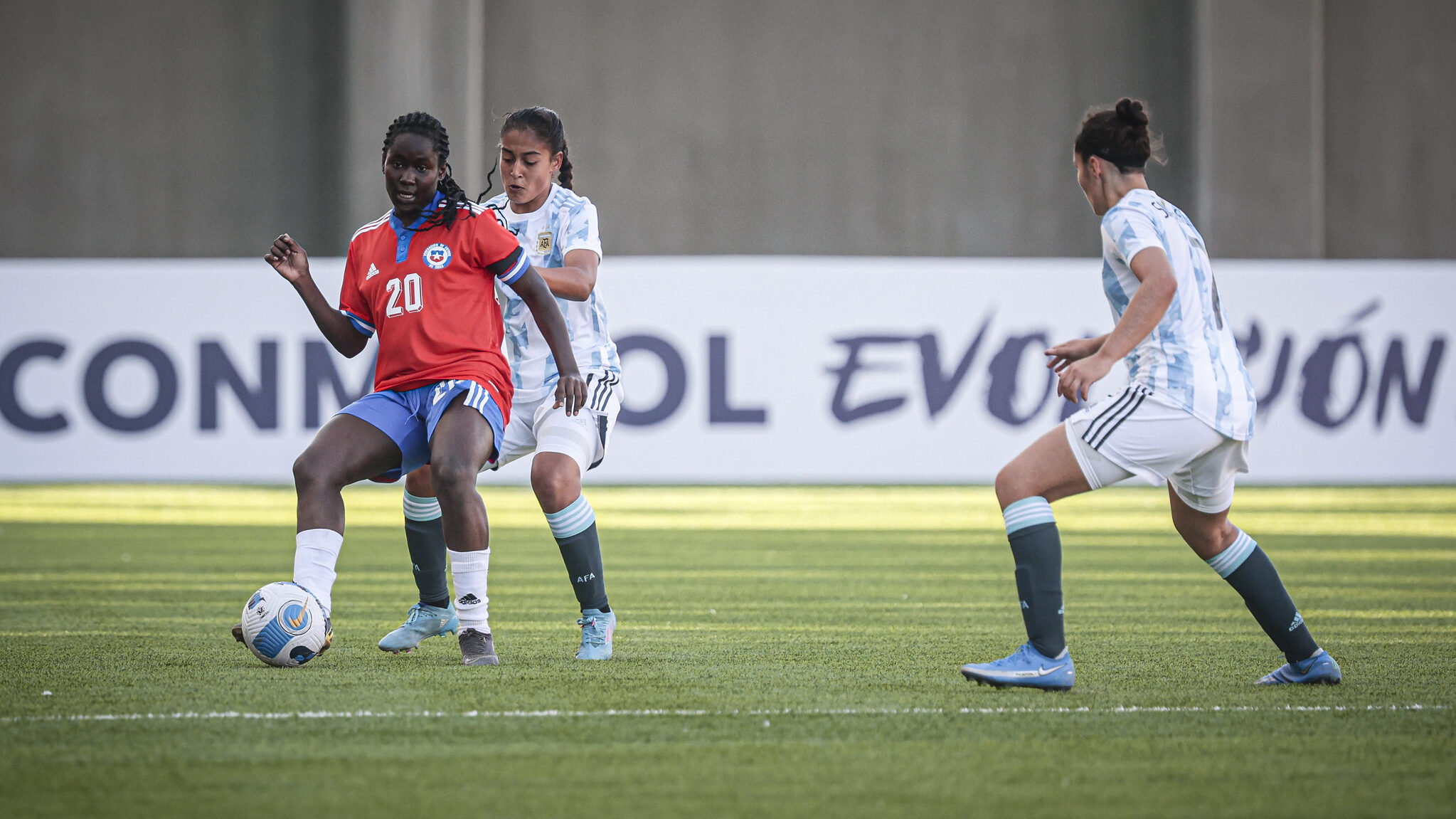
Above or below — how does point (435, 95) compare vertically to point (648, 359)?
above

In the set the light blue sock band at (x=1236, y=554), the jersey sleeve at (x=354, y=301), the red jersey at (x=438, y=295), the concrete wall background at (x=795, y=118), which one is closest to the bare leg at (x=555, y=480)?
the red jersey at (x=438, y=295)

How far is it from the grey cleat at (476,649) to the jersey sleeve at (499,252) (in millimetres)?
1050

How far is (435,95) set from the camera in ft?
50.4

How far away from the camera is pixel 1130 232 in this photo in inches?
154

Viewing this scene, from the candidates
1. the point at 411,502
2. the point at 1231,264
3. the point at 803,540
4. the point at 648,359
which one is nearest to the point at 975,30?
the point at 1231,264

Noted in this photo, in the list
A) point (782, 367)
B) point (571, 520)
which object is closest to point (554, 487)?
point (571, 520)

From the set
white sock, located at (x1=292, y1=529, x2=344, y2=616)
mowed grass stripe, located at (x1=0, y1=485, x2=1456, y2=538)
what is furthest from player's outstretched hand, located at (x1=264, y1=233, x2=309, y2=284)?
mowed grass stripe, located at (x1=0, y1=485, x2=1456, y2=538)

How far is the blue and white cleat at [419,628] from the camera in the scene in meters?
4.86

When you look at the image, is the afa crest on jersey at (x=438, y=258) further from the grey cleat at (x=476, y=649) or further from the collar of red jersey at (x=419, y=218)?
the grey cleat at (x=476, y=649)

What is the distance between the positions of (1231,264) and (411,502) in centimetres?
902

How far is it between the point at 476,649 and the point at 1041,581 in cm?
167

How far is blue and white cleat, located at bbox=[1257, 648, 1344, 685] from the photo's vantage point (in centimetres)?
421

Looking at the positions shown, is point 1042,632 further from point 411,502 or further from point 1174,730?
point 411,502

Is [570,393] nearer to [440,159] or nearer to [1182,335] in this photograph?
[440,159]
